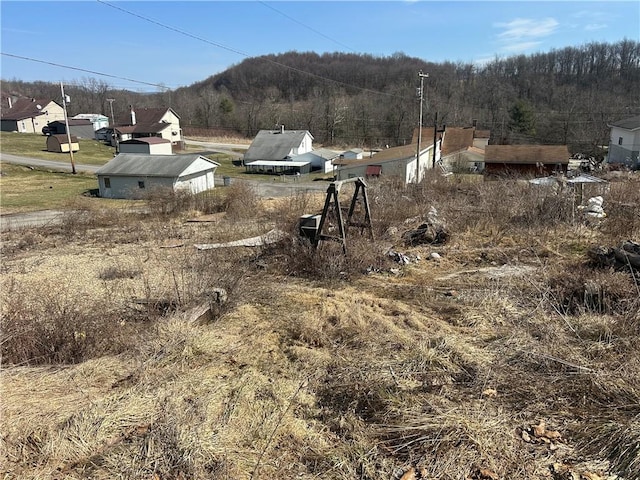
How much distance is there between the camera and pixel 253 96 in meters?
112

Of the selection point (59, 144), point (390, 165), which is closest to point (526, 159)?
point (390, 165)

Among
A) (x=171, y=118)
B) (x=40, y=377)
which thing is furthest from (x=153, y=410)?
(x=171, y=118)

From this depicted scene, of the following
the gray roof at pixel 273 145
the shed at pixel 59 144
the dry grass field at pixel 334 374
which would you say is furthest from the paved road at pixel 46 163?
the dry grass field at pixel 334 374

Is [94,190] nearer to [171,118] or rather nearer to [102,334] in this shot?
[102,334]

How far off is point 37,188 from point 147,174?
39.5 ft

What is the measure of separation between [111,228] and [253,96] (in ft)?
333

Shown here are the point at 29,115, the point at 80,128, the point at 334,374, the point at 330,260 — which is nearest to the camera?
the point at 334,374

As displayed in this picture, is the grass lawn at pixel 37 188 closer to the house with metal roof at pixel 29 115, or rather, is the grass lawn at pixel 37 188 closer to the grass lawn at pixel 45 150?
the grass lawn at pixel 45 150

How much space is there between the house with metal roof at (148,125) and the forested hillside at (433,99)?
57.6 ft

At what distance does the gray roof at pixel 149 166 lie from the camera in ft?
106

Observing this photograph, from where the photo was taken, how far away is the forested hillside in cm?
6688

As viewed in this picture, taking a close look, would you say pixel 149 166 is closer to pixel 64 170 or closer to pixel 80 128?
pixel 64 170

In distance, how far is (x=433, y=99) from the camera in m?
84.9

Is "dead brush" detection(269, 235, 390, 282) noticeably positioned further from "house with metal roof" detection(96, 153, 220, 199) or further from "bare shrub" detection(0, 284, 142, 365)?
"house with metal roof" detection(96, 153, 220, 199)
